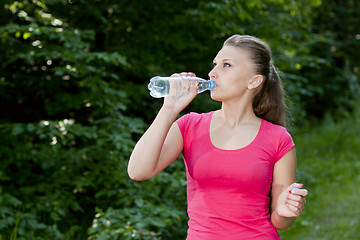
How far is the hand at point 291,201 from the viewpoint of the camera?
Answer: 1.62 meters

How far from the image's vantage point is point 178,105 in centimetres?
175

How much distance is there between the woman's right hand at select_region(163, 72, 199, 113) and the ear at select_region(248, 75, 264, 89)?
11.6 inches

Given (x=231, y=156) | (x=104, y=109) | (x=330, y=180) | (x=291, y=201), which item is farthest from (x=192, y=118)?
(x=330, y=180)

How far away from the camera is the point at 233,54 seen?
1882 mm

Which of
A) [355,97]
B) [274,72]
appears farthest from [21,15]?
[355,97]

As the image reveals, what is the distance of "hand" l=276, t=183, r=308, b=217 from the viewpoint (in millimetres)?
1615

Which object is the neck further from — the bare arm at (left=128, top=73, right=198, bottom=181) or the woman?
the bare arm at (left=128, top=73, right=198, bottom=181)

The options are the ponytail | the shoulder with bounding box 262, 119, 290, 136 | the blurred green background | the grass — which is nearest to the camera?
the shoulder with bounding box 262, 119, 290, 136

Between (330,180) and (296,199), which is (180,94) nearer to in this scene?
(296,199)

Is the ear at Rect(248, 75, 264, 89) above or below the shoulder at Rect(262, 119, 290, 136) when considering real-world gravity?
above

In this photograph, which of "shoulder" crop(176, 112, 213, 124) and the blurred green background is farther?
the blurred green background

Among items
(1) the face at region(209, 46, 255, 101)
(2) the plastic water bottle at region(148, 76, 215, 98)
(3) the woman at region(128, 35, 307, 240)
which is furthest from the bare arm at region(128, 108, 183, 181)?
(1) the face at region(209, 46, 255, 101)

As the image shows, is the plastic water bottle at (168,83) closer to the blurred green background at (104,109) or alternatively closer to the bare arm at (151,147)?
the bare arm at (151,147)

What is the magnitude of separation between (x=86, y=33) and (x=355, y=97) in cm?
879
